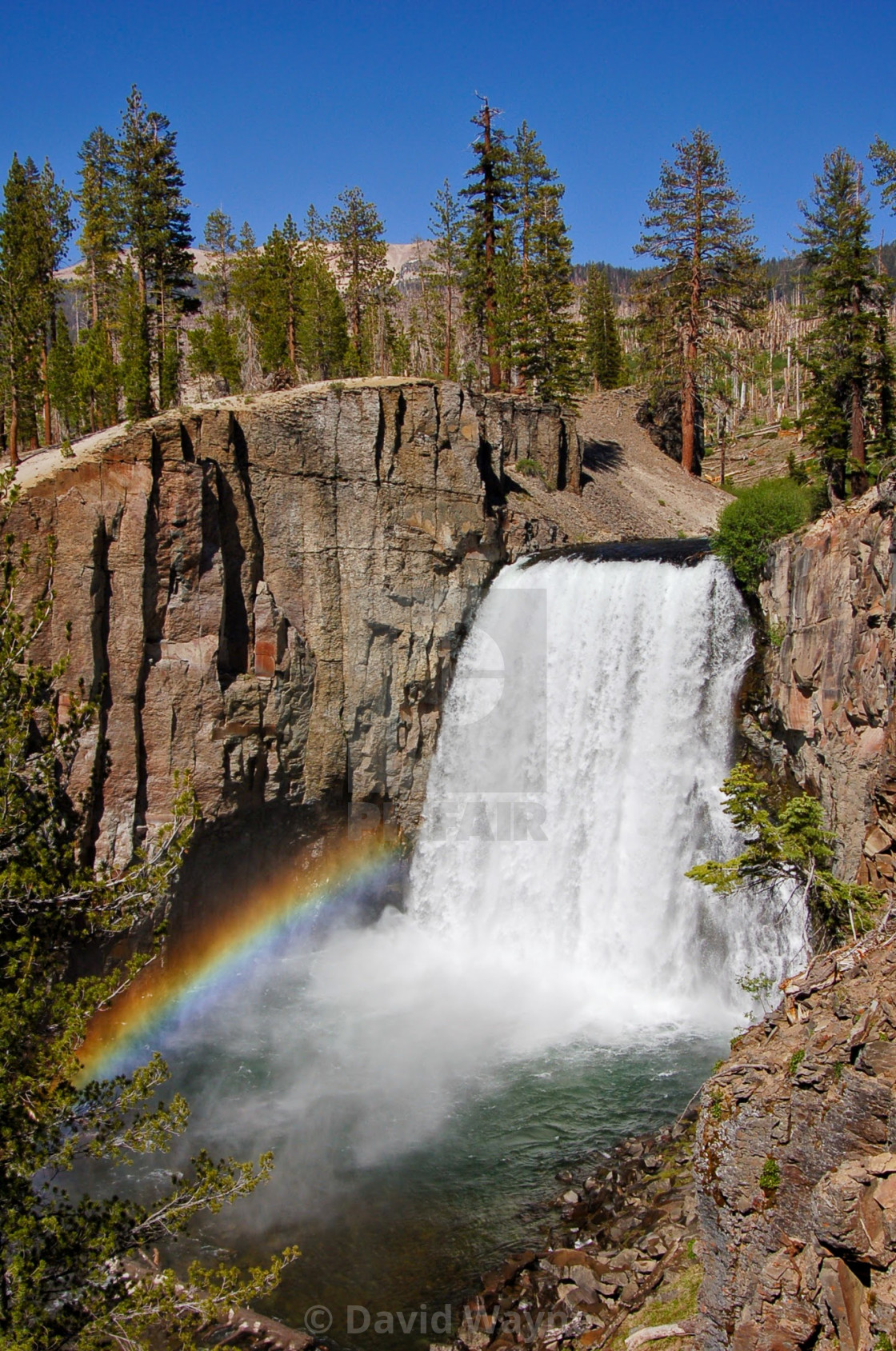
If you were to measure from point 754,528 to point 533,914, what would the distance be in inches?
444

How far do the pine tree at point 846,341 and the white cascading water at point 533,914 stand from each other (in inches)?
401

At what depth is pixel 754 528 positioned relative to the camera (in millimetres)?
21828

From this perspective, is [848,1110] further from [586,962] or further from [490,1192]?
[586,962]

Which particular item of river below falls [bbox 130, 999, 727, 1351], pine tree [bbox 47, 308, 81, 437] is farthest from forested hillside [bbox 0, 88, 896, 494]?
river below falls [bbox 130, 999, 727, 1351]

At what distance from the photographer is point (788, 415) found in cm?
9400

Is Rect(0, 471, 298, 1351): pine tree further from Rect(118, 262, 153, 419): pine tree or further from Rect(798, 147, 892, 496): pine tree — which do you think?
Rect(798, 147, 892, 496): pine tree

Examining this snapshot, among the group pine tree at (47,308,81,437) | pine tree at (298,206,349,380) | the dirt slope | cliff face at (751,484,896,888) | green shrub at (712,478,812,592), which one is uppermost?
pine tree at (298,206,349,380)

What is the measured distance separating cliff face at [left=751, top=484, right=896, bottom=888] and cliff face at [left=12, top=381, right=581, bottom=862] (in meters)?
9.69

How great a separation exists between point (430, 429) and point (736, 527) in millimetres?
9263

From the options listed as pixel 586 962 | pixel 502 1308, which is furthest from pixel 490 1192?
pixel 586 962

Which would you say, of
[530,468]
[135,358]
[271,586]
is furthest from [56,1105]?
[530,468]

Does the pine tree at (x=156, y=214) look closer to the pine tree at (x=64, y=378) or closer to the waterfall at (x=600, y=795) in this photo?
the pine tree at (x=64, y=378)

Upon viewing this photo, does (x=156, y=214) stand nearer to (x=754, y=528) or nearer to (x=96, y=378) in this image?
(x=96, y=378)

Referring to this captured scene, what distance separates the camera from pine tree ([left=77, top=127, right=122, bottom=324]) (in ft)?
149
